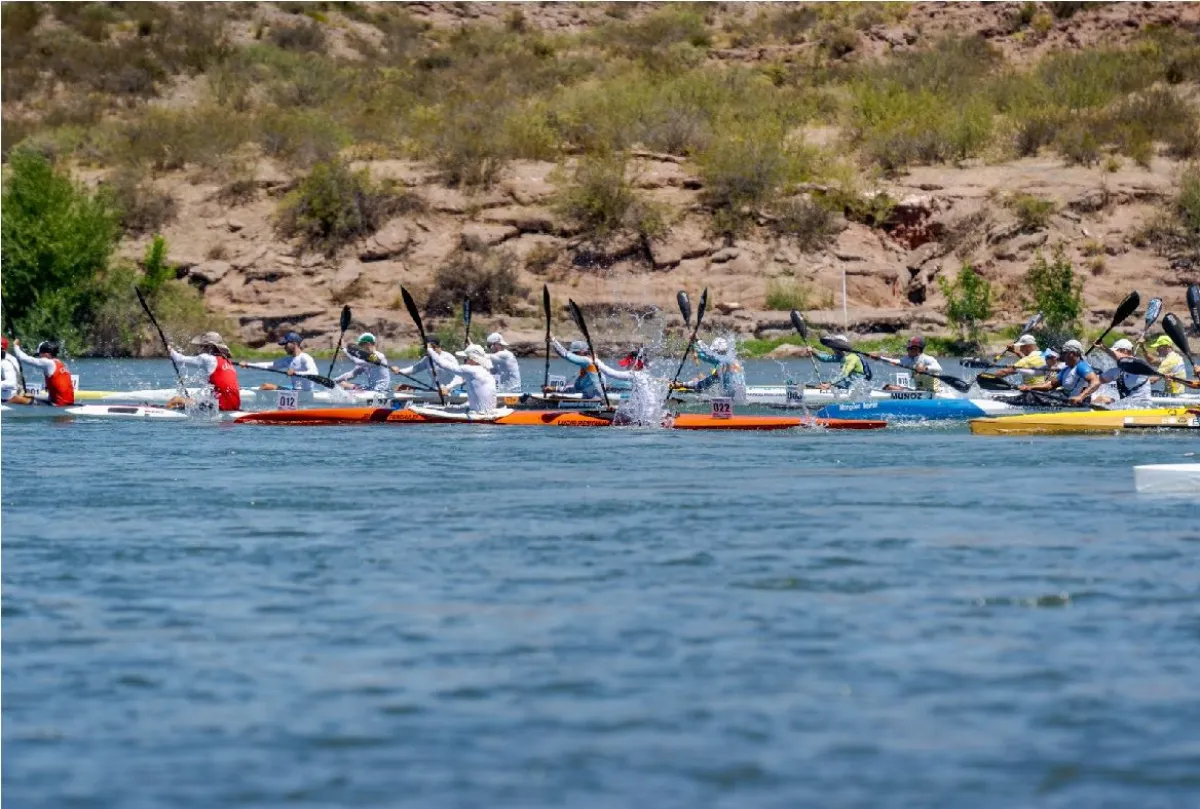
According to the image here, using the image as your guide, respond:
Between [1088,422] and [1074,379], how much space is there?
5.74ft

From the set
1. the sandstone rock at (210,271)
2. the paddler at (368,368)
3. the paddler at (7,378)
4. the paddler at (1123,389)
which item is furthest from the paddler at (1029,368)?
the sandstone rock at (210,271)

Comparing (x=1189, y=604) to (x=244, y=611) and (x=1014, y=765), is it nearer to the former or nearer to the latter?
(x=1014, y=765)

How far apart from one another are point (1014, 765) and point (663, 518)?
792cm

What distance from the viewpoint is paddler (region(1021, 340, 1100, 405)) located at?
25.6 meters

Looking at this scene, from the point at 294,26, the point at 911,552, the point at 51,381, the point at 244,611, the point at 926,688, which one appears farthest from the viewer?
the point at 294,26

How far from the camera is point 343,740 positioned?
9336mm

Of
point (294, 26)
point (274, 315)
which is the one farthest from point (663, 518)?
point (294, 26)

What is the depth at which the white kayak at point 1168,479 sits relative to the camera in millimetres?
17656

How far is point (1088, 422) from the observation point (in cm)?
2439

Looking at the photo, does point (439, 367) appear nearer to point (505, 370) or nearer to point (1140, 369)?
point (505, 370)

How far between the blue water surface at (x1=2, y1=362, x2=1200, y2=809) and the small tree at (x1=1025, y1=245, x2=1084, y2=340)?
27.1m

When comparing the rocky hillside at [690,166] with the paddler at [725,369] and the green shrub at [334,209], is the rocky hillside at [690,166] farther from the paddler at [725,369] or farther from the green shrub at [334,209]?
the paddler at [725,369]

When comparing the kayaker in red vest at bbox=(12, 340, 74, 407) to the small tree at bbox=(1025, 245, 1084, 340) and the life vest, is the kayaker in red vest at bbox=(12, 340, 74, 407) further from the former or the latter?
the small tree at bbox=(1025, 245, 1084, 340)

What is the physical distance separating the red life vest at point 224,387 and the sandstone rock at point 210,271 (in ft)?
82.1
